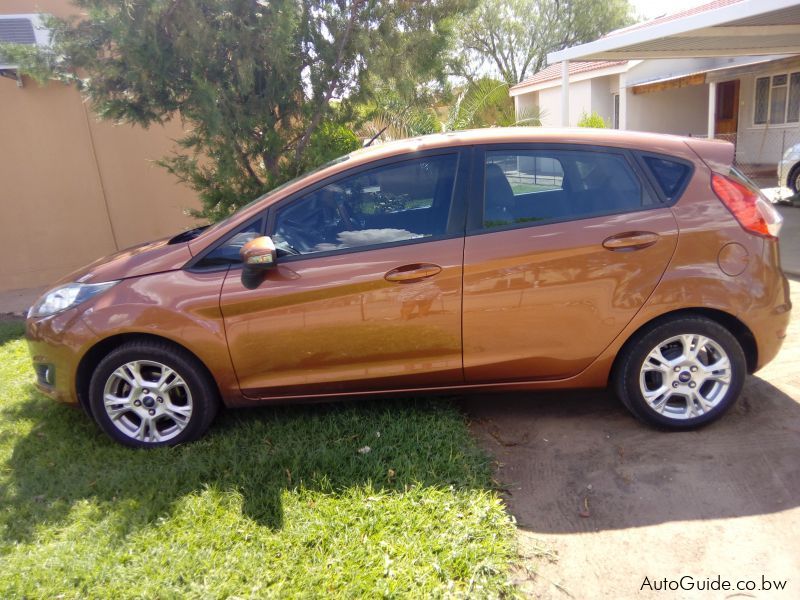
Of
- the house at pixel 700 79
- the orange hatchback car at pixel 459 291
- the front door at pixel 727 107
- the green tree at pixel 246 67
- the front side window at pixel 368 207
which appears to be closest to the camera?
the orange hatchback car at pixel 459 291

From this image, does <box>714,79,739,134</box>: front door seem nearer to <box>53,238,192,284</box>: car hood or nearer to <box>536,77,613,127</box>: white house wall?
<box>536,77,613,127</box>: white house wall

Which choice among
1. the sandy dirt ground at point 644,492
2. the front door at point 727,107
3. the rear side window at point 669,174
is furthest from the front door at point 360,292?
the front door at point 727,107

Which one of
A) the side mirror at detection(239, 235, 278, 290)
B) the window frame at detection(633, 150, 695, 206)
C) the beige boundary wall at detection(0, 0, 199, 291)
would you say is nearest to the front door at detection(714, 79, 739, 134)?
the beige boundary wall at detection(0, 0, 199, 291)

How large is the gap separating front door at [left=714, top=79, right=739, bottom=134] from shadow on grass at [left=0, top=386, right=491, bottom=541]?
→ 1895 cm

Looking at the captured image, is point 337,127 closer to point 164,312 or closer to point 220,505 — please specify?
point 164,312

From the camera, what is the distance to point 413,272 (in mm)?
3363

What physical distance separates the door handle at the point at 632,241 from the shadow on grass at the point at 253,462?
52.5 inches

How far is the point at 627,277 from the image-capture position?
337cm

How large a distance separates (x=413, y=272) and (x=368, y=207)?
49cm

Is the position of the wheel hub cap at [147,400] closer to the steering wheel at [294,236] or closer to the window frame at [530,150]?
the steering wheel at [294,236]

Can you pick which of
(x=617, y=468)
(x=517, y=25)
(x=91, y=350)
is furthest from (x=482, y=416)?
(x=517, y=25)

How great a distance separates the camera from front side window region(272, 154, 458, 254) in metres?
3.50

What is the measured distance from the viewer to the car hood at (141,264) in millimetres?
3590

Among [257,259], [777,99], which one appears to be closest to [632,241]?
[257,259]
